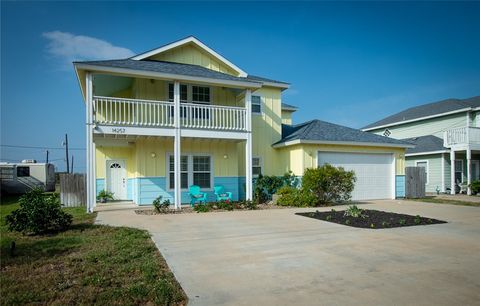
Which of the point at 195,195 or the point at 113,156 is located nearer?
the point at 195,195

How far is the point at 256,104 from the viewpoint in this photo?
17688mm

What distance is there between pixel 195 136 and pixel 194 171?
2.31 meters

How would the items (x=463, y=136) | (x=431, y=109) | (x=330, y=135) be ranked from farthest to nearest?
(x=431, y=109), (x=463, y=136), (x=330, y=135)

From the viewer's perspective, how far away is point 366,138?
1730cm

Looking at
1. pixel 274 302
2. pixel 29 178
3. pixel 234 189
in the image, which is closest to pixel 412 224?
pixel 274 302

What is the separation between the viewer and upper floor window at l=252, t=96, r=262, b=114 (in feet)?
57.7

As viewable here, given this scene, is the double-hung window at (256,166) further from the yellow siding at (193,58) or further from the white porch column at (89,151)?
the white porch column at (89,151)

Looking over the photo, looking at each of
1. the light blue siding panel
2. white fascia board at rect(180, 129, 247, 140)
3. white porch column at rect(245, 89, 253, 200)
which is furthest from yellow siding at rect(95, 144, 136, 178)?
the light blue siding panel

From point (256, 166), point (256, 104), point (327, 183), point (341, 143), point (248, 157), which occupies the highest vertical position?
point (256, 104)

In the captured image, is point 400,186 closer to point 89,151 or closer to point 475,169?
point 475,169

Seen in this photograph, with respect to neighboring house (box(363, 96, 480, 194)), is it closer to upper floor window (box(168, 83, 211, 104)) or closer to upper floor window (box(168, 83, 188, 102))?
upper floor window (box(168, 83, 211, 104))

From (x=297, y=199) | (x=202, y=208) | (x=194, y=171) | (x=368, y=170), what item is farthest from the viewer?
(x=368, y=170)

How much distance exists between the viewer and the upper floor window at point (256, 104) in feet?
57.7

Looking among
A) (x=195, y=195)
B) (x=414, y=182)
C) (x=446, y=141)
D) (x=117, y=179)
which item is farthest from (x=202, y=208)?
(x=446, y=141)
